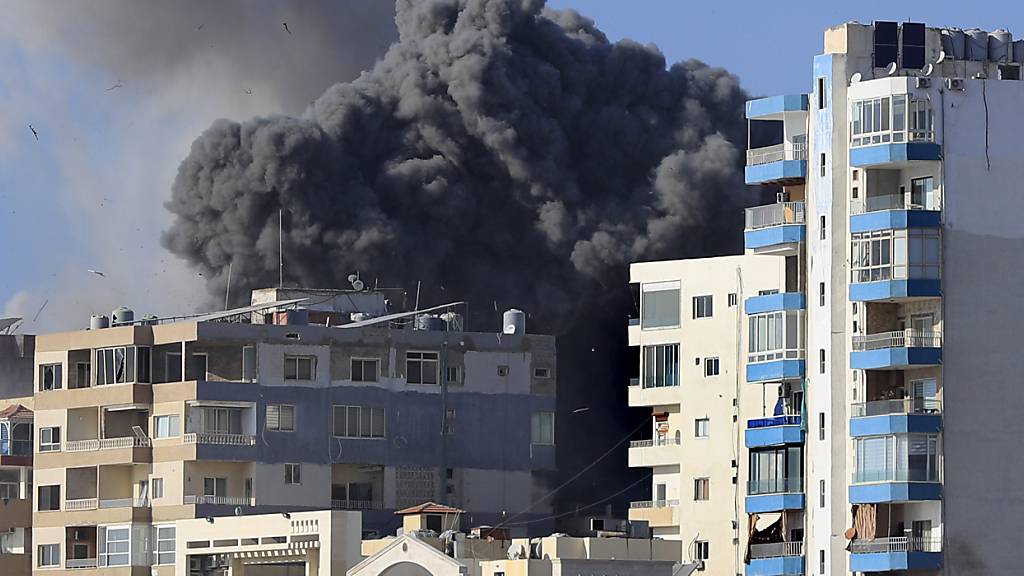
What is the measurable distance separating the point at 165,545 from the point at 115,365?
254 inches

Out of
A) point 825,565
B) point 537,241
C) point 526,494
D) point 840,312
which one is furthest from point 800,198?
point 537,241

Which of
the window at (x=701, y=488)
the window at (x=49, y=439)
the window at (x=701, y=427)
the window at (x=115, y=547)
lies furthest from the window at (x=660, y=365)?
the window at (x=49, y=439)

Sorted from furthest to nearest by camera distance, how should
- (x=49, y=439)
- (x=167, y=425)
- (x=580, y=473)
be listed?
(x=580, y=473), (x=49, y=439), (x=167, y=425)

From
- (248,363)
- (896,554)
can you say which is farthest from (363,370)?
(896,554)

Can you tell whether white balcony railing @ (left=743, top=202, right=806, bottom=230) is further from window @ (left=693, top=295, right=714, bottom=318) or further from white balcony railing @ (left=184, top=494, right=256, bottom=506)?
white balcony railing @ (left=184, top=494, right=256, bottom=506)

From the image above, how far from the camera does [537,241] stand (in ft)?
387

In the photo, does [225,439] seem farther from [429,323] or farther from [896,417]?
[896,417]

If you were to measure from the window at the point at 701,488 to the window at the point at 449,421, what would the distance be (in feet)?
32.4

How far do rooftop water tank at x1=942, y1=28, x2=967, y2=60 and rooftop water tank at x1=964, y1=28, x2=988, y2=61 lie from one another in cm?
15

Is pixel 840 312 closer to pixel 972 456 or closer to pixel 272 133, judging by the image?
pixel 972 456

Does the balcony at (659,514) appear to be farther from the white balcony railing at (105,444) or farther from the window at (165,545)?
the white balcony railing at (105,444)

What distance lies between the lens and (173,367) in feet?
304

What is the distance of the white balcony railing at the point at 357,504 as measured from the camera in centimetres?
9056

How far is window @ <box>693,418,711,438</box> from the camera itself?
3374 inches
